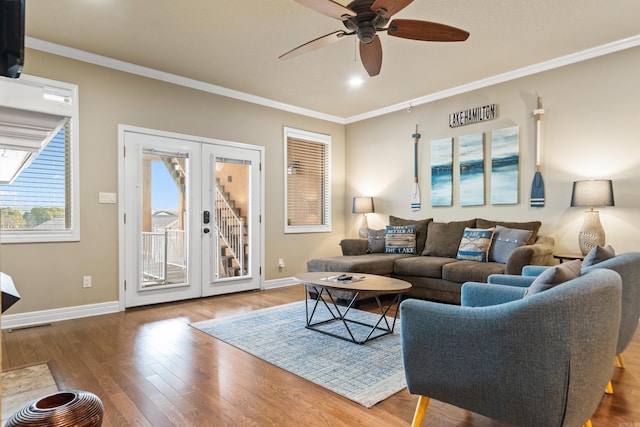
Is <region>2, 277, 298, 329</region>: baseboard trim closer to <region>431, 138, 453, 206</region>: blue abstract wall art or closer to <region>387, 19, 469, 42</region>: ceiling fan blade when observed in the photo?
<region>387, 19, 469, 42</region>: ceiling fan blade

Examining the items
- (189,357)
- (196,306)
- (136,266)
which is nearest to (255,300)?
(196,306)

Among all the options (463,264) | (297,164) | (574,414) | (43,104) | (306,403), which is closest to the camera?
(43,104)

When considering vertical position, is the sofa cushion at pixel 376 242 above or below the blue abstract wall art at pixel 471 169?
below

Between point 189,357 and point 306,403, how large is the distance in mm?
1127

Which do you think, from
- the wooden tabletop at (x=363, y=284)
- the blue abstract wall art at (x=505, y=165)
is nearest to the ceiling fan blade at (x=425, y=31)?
the wooden tabletop at (x=363, y=284)

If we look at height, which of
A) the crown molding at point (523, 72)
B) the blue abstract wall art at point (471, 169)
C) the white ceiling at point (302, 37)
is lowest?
the blue abstract wall art at point (471, 169)

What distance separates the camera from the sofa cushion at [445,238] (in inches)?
189

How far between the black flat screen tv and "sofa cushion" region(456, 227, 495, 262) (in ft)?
14.5

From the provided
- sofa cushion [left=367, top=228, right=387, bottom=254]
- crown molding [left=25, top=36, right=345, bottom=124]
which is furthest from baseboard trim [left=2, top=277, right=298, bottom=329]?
sofa cushion [left=367, top=228, right=387, bottom=254]

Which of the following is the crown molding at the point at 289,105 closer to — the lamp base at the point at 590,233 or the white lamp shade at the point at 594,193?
the white lamp shade at the point at 594,193

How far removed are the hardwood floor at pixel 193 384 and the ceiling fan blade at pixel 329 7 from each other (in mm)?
2320

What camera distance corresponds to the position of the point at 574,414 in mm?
1377

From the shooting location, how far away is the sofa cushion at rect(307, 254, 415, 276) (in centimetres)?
430

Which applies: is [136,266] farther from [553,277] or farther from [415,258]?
[553,277]
